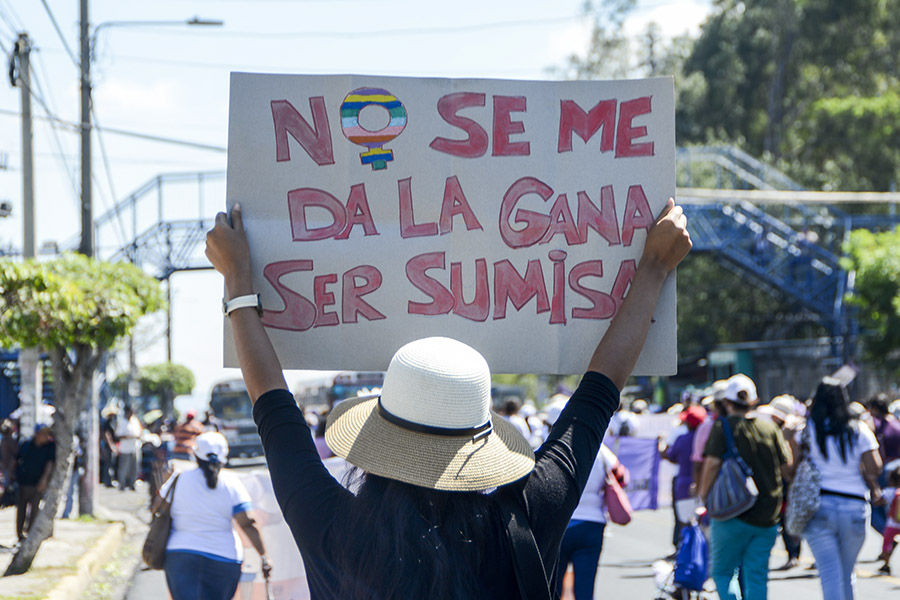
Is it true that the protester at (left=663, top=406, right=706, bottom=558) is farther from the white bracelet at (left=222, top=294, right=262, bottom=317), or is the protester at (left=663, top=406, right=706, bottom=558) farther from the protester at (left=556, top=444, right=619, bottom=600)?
the white bracelet at (left=222, top=294, right=262, bottom=317)

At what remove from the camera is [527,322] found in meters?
2.89

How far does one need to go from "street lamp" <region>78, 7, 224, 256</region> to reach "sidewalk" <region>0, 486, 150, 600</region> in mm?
4475

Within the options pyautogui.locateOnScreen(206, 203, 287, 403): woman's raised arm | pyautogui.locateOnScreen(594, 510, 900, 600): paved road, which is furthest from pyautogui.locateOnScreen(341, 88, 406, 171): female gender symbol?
pyautogui.locateOnScreen(594, 510, 900, 600): paved road

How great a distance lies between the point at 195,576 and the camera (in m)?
6.17

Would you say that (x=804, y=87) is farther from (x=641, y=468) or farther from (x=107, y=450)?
(x=641, y=468)

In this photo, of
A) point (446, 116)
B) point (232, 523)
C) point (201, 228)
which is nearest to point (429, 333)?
point (446, 116)

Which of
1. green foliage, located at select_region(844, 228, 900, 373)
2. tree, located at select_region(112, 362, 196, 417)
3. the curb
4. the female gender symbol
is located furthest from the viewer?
tree, located at select_region(112, 362, 196, 417)

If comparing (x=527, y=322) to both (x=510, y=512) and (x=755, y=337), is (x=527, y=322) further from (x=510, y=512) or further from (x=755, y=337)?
(x=755, y=337)

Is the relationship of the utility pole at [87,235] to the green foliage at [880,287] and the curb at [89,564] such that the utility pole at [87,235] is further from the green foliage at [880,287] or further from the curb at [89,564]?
→ the green foliage at [880,287]

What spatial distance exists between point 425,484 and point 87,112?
57.5ft

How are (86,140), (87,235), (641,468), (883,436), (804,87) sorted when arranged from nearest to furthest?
(883,436) → (641,468) → (87,235) → (86,140) → (804,87)

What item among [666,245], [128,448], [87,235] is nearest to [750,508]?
[666,245]

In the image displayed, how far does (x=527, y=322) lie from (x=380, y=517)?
3.20ft

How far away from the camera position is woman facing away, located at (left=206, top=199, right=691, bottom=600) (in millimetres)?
2020
